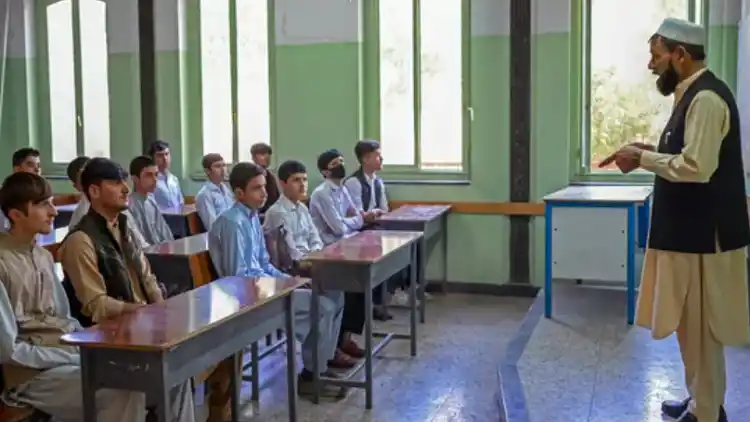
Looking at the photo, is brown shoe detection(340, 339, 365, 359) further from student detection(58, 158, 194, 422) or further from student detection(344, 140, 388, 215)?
student detection(58, 158, 194, 422)

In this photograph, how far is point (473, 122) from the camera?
6.82m

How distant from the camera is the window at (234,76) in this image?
7.44 meters

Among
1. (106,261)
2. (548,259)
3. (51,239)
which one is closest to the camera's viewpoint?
(106,261)

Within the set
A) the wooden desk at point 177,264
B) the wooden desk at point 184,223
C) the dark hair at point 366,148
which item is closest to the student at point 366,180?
the dark hair at point 366,148

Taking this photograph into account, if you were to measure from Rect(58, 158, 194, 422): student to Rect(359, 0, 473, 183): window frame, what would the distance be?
13.4 feet

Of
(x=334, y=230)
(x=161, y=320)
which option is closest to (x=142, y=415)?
(x=161, y=320)

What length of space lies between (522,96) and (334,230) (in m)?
2.07

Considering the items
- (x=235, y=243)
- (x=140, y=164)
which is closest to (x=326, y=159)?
(x=140, y=164)

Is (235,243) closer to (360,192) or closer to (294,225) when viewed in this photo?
(294,225)

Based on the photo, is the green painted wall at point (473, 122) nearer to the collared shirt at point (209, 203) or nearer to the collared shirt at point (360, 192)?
the collared shirt at point (360, 192)

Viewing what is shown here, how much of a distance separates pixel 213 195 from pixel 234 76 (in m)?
1.68

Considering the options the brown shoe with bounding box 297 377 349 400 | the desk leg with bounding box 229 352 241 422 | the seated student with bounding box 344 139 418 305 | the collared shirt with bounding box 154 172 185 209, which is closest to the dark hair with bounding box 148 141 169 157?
the collared shirt with bounding box 154 172 185 209

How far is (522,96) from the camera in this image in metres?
6.59

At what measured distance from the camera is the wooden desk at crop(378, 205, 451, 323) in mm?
5812
